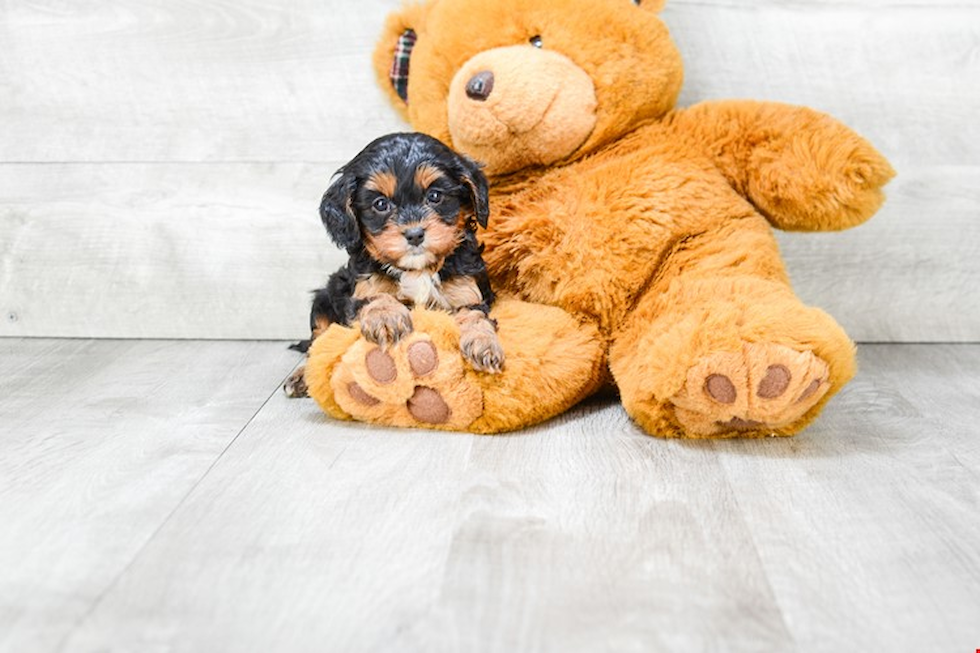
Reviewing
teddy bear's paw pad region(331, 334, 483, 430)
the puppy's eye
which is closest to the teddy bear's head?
the puppy's eye

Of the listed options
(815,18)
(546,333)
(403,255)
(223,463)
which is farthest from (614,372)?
(815,18)

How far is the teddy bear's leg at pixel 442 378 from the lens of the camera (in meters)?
1.82

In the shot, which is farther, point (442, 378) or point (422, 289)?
point (422, 289)

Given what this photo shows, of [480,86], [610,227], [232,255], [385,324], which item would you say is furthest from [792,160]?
[232,255]

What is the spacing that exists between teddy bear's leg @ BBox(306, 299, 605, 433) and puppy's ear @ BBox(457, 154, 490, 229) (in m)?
0.21

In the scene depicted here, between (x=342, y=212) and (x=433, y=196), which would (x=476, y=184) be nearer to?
(x=433, y=196)

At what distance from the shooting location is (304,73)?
2506 millimetres

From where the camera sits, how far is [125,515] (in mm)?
1549

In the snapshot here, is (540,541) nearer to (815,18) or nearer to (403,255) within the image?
(403,255)

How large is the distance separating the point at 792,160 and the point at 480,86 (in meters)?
0.67

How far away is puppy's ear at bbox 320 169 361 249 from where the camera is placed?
6.10ft

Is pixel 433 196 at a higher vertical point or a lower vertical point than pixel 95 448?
higher

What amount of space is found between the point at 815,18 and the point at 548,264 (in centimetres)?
100

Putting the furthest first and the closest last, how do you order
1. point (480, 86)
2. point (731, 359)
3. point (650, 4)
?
point (650, 4)
point (480, 86)
point (731, 359)
